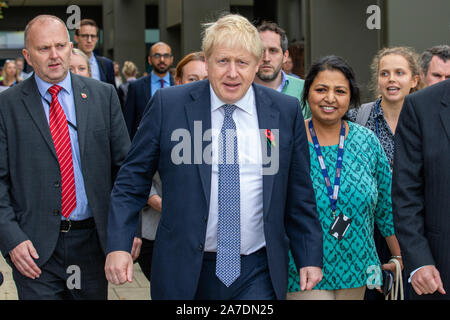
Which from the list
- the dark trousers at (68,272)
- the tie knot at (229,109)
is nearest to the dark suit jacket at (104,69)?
the dark trousers at (68,272)

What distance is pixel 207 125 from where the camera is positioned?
356 cm

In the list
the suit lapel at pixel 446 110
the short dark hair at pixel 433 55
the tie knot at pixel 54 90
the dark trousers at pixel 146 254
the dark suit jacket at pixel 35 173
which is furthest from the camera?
the short dark hair at pixel 433 55

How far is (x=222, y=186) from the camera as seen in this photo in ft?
11.4

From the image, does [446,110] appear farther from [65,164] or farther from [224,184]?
[65,164]

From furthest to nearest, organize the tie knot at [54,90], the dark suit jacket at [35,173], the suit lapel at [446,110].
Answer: the tie knot at [54,90]
the dark suit jacket at [35,173]
the suit lapel at [446,110]

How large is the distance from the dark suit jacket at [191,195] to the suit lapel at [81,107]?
0.80 meters

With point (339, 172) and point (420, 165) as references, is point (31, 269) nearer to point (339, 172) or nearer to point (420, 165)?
point (339, 172)

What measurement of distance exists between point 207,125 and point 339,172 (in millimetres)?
985

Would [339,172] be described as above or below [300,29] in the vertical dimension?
below

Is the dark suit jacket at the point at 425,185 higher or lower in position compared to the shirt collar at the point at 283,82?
lower

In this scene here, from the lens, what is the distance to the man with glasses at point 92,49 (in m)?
8.66

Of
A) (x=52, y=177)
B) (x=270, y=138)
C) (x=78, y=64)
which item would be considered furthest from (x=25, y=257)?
(x=78, y=64)

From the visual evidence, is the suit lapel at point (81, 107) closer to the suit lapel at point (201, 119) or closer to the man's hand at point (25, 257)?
the man's hand at point (25, 257)

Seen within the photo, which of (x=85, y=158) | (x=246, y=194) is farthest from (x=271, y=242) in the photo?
(x=85, y=158)
